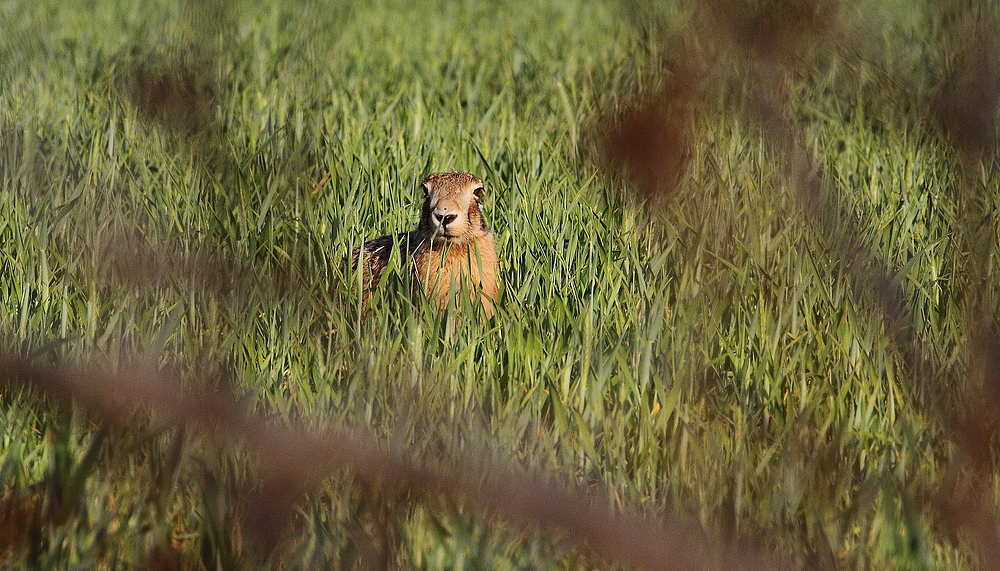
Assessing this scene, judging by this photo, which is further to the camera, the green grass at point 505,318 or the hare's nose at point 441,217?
the hare's nose at point 441,217

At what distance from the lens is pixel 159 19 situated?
1315 millimetres

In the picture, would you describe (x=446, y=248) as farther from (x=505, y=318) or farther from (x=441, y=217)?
(x=505, y=318)

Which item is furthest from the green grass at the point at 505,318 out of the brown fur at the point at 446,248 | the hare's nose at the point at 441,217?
the hare's nose at the point at 441,217

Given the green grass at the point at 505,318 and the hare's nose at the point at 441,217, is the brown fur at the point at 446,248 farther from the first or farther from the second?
the green grass at the point at 505,318

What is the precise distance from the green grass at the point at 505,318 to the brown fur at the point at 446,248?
14 cm

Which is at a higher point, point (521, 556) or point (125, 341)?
point (125, 341)

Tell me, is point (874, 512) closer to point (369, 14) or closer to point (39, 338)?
point (39, 338)

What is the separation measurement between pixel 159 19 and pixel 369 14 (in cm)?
957

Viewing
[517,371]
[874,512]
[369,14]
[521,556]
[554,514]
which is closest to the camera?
[554,514]

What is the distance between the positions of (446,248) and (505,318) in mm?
644

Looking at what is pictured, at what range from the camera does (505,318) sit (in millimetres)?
3543

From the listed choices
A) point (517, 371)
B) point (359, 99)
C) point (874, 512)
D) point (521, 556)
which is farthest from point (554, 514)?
point (359, 99)

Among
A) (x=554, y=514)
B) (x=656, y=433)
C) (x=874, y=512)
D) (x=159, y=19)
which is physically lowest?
(x=554, y=514)

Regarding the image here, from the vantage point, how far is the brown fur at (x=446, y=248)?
4.00 m
